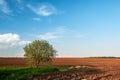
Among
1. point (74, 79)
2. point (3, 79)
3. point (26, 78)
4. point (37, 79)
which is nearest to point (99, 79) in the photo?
point (74, 79)

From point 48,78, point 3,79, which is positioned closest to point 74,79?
point 48,78

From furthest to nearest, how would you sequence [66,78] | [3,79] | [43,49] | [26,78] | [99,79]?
[43,49] < [3,79] < [26,78] < [66,78] < [99,79]

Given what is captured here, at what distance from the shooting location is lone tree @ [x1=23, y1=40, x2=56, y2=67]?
202ft

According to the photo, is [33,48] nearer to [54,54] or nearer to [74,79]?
[54,54]

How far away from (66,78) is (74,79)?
5.59 ft

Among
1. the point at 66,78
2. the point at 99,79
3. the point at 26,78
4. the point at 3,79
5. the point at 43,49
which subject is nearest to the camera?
the point at 99,79

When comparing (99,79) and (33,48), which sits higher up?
(33,48)

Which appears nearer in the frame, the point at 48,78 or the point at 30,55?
the point at 48,78

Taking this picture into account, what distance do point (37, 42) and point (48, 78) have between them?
3312cm

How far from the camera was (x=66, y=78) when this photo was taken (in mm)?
28172

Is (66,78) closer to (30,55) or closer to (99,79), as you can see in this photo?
(99,79)

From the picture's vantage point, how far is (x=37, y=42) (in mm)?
62031

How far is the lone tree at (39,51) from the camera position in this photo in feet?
202

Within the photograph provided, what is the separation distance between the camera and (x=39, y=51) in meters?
61.7
